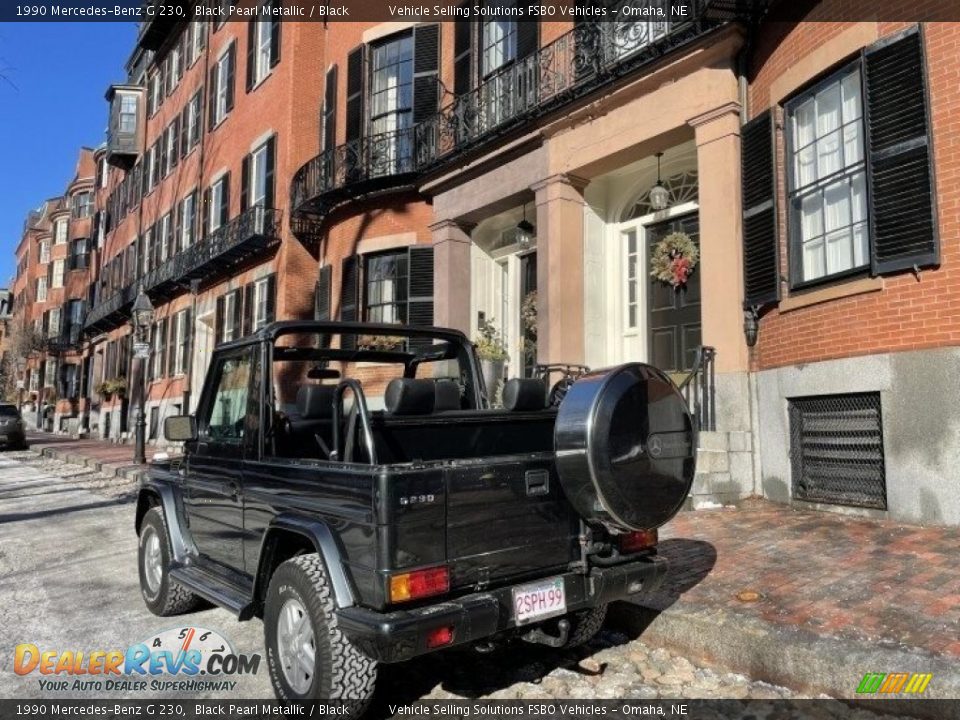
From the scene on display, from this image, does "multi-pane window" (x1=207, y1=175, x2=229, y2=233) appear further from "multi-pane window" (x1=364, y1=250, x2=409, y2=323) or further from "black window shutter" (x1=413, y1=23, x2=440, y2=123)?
"black window shutter" (x1=413, y1=23, x2=440, y2=123)

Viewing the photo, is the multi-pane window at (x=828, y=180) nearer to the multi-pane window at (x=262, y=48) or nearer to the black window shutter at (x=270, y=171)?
the black window shutter at (x=270, y=171)

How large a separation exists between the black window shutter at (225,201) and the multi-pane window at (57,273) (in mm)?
31590

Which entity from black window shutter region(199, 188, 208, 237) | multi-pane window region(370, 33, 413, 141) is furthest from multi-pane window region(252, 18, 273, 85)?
multi-pane window region(370, 33, 413, 141)

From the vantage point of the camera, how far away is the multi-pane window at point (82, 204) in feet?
142

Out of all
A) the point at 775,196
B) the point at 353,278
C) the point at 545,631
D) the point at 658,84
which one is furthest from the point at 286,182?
the point at 545,631

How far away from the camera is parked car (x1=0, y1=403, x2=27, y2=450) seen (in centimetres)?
2341

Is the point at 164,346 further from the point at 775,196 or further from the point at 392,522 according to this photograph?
the point at 392,522

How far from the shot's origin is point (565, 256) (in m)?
10.1

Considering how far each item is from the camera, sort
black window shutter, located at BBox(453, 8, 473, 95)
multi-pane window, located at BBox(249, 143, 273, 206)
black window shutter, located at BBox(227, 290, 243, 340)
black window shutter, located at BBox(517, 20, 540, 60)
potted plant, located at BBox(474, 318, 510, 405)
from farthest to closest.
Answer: black window shutter, located at BBox(227, 290, 243, 340) → multi-pane window, located at BBox(249, 143, 273, 206) → black window shutter, located at BBox(453, 8, 473, 95) → potted plant, located at BBox(474, 318, 510, 405) → black window shutter, located at BBox(517, 20, 540, 60)

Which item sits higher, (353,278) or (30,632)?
(353,278)

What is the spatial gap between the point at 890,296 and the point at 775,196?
5.89 feet

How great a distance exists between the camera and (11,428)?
23.6m

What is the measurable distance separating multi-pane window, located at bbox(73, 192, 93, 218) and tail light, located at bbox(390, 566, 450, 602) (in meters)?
47.5

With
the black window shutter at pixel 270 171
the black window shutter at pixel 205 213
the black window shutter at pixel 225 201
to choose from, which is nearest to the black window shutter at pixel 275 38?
the black window shutter at pixel 270 171
